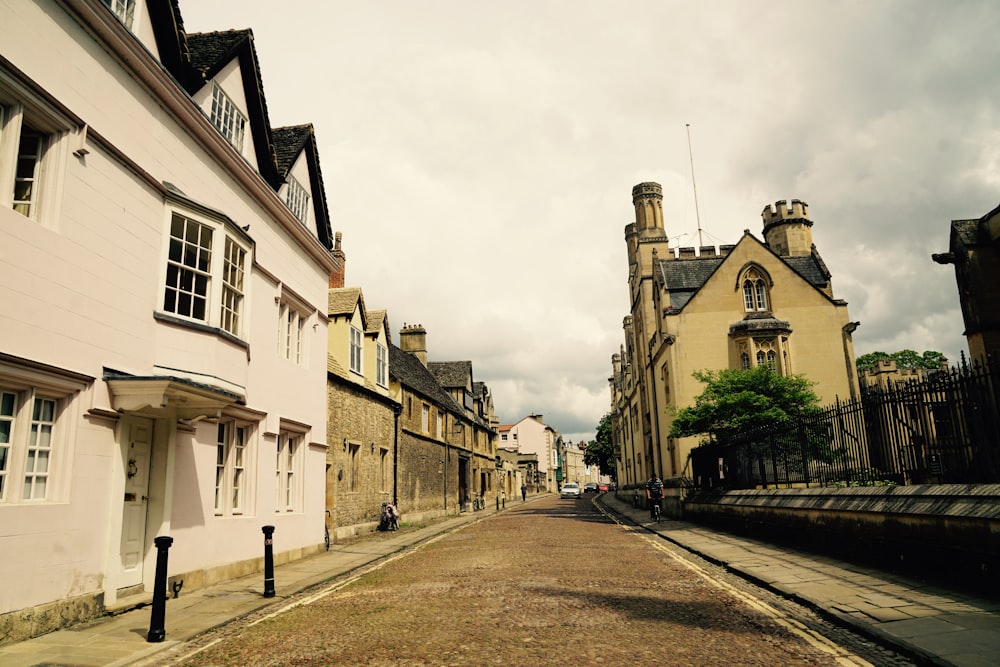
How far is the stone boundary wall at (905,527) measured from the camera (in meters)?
7.45

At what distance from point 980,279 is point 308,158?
18207 millimetres

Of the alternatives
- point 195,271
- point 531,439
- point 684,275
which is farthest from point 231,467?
point 531,439

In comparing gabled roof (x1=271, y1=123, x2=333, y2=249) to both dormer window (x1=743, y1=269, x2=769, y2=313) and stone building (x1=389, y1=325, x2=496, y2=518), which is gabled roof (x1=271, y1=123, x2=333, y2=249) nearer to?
stone building (x1=389, y1=325, x2=496, y2=518)

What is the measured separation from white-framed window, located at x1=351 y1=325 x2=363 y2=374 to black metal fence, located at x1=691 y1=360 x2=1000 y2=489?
12.2 meters

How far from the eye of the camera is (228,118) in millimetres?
12375

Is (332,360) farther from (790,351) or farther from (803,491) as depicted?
(790,351)

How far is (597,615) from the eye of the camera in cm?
732

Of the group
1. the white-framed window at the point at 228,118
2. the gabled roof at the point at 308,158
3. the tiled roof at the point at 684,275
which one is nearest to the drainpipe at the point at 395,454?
the gabled roof at the point at 308,158

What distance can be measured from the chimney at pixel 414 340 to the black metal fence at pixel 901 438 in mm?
28563

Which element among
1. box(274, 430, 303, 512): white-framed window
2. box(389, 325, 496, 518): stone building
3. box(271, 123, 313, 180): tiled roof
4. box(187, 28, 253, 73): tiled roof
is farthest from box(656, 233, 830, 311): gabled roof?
box(187, 28, 253, 73): tiled roof

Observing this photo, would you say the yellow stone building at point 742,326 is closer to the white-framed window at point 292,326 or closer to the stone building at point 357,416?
the stone building at point 357,416

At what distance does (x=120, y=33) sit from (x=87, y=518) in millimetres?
6294

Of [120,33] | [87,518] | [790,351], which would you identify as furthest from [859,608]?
[790,351]

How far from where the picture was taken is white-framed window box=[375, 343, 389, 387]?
2353 centimetres
